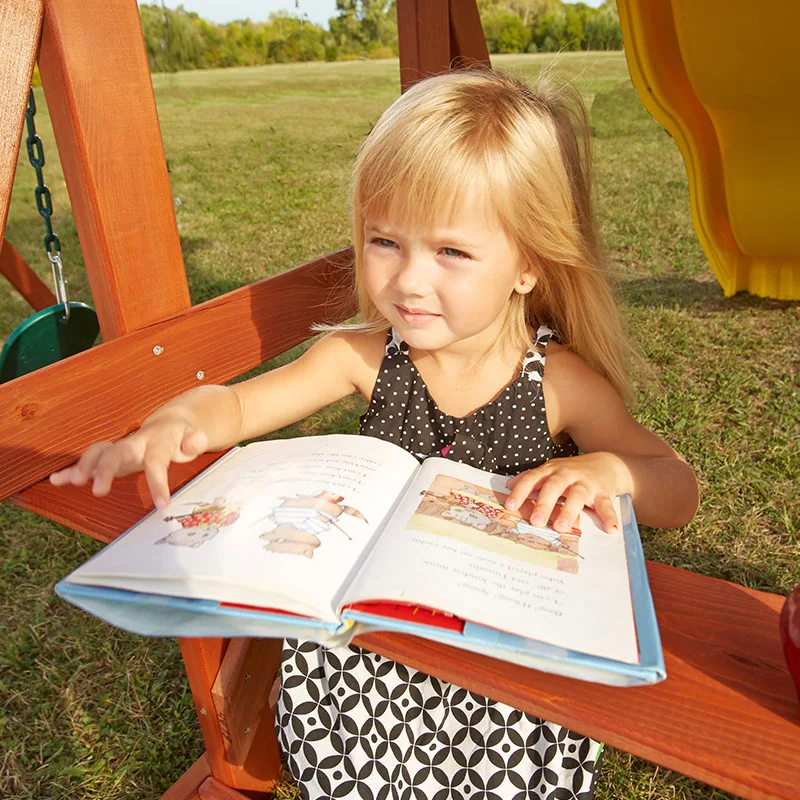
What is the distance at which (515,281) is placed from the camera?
4.46ft

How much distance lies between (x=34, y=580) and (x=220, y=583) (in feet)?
5.06

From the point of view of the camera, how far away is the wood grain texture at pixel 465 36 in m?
1.82

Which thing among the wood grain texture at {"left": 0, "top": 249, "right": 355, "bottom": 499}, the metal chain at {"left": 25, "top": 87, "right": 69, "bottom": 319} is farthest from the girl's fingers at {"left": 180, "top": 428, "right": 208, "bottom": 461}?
the metal chain at {"left": 25, "top": 87, "right": 69, "bottom": 319}

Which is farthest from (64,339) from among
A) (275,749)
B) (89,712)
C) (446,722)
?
(446,722)

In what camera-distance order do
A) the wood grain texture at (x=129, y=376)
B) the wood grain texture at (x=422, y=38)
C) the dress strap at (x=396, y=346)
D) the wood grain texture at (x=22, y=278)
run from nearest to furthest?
the wood grain texture at (x=129, y=376)
the dress strap at (x=396, y=346)
the wood grain texture at (x=422, y=38)
the wood grain texture at (x=22, y=278)

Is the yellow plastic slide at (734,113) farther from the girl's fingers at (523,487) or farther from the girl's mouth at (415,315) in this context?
the girl's fingers at (523,487)

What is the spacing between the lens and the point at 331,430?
8.88 ft

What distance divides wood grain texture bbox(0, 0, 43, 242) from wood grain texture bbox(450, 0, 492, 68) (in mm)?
1057

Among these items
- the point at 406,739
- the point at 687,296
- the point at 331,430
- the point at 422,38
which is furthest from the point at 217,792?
the point at 687,296

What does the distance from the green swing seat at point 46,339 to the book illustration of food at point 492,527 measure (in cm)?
92

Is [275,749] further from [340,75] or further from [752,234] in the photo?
[340,75]

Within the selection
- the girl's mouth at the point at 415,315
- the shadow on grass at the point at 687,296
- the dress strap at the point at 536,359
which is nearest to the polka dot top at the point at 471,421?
the dress strap at the point at 536,359

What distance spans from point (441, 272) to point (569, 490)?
43cm

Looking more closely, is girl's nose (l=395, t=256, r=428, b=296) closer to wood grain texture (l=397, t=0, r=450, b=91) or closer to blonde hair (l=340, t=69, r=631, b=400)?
blonde hair (l=340, t=69, r=631, b=400)
